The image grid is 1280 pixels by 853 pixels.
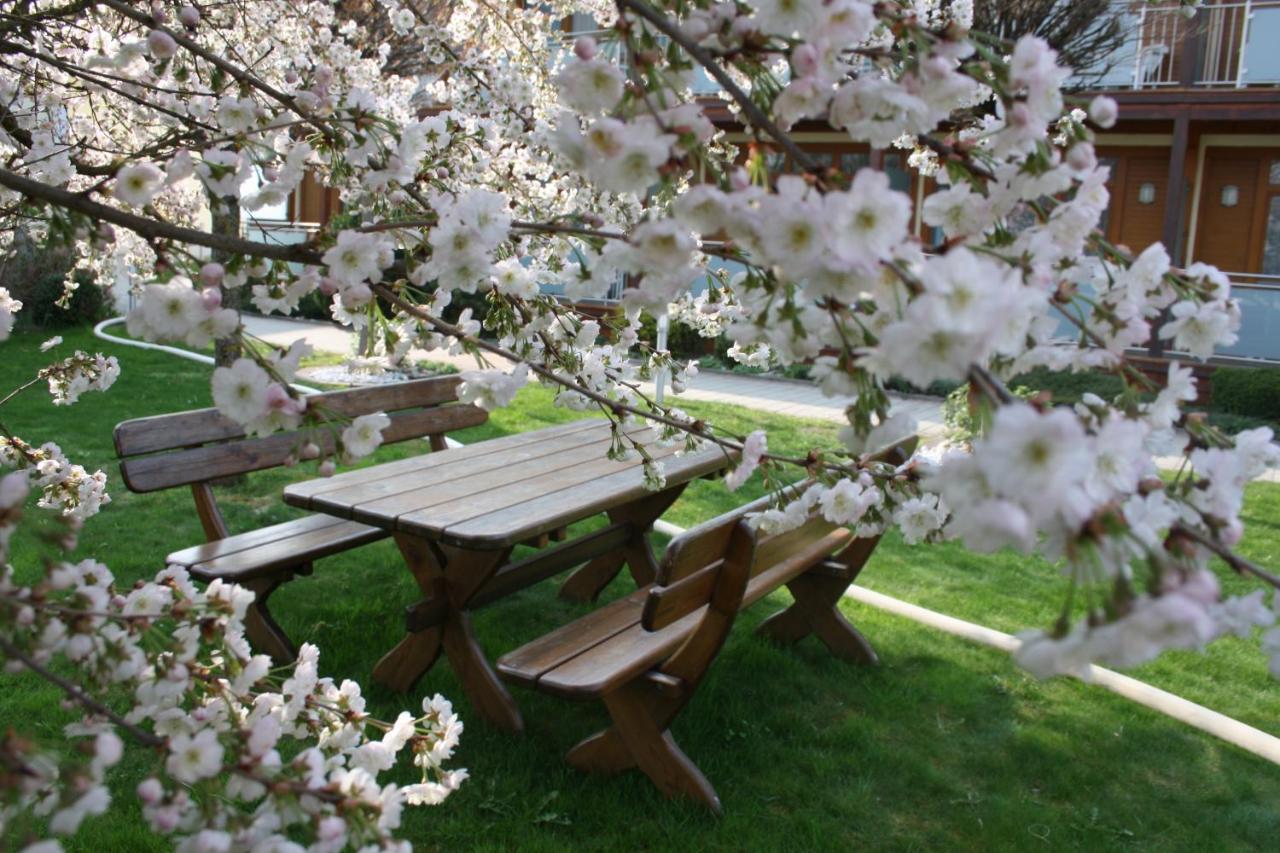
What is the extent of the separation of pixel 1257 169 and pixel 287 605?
47.3ft

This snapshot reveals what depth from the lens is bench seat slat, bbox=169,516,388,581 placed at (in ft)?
12.0

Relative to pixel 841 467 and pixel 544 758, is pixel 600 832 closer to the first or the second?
pixel 544 758

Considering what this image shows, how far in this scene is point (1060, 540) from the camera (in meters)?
0.99

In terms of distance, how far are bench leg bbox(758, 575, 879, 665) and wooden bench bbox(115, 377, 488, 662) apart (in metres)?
1.64

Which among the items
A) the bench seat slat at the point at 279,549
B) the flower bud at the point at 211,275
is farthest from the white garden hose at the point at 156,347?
the flower bud at the point at 211,275

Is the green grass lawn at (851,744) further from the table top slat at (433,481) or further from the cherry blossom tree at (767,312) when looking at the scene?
the cherry blossom tree at (767,312)

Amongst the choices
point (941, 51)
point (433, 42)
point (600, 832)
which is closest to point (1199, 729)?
point (600, 832)

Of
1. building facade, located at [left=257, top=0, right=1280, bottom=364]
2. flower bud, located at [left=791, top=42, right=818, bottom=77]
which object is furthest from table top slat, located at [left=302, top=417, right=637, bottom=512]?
building facade, located at [left=257, top=0, right=1280, bottom=364]

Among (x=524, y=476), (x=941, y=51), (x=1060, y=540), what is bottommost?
(x=524, y=476)

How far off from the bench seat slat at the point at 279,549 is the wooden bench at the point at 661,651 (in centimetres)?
104

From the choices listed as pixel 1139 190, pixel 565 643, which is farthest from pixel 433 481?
pixel 1139 190

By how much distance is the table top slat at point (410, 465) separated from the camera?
3688 mm

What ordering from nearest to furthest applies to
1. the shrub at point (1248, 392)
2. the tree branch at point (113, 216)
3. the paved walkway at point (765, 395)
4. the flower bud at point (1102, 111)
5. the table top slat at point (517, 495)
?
1. the flower bud at point (1102, 111)
2. the tree branch at point (113, 216)
3. the table top slat at point (517, 495)
4. the paved walkway at point (765, 395)
5. the shrub at point (1248, 392)

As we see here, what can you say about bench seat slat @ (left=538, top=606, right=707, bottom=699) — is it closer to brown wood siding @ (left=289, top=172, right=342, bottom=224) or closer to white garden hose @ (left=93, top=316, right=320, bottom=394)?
white garden hose @ (left=93, top=316, right=320, bottom=394)
